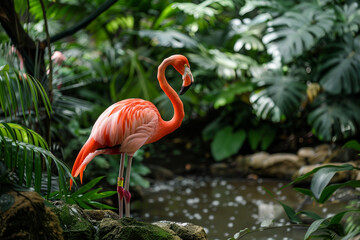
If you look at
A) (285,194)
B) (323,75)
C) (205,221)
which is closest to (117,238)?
(205,221)

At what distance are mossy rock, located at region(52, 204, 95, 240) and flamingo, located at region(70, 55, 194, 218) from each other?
0.34 meters

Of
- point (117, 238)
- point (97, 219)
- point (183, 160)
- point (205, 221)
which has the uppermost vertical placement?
point (117, 238)

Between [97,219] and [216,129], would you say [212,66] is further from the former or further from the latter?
[97,219]

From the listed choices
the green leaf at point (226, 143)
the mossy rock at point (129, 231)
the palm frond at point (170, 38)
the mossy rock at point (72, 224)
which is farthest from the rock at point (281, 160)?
the mossy rock at point (72, 224)

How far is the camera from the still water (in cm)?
333

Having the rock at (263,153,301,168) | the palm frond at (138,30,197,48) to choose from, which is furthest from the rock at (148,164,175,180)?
the palm frond at (138,30,197,48)

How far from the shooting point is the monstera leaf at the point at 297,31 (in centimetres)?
480

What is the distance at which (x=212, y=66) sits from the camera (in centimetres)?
524

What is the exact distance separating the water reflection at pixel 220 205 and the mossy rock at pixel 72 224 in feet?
4.45

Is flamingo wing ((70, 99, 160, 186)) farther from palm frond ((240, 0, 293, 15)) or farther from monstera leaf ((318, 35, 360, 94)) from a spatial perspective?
palm frond ((240, 0, 293, 15))

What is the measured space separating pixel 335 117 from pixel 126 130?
10.8 feet

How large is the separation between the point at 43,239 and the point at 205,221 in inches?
85.1

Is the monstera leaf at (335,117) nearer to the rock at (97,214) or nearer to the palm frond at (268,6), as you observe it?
the palm frond at (268,6)

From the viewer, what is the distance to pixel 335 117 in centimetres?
490
